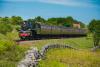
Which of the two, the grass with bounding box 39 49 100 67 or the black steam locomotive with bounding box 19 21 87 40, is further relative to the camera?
the black steam locomotive with bounding box 19 21 87 40

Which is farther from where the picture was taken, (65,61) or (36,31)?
(36,31)

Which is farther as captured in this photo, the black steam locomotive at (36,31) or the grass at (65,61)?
the black steam locomotive at (36,31)

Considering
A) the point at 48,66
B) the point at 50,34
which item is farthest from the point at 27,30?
the point at 48,66

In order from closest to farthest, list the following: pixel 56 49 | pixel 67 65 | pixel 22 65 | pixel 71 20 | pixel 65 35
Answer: pixel 22 65 < pixel 67 65 < pixel 56 49 < pixel 65 35 < pixel 71 20

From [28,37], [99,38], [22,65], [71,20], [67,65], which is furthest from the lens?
[71,20]

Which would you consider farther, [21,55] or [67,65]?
[67,65]

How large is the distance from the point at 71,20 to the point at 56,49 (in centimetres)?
8487

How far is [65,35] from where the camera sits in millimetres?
66000

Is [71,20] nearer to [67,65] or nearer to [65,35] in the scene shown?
[65,35]

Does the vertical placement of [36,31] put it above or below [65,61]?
above

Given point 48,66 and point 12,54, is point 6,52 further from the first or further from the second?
point 48,66

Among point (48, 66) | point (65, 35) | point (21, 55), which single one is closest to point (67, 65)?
point (48, 66)

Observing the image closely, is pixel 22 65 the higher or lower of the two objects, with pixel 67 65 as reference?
higher

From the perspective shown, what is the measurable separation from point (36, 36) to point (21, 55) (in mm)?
28418
